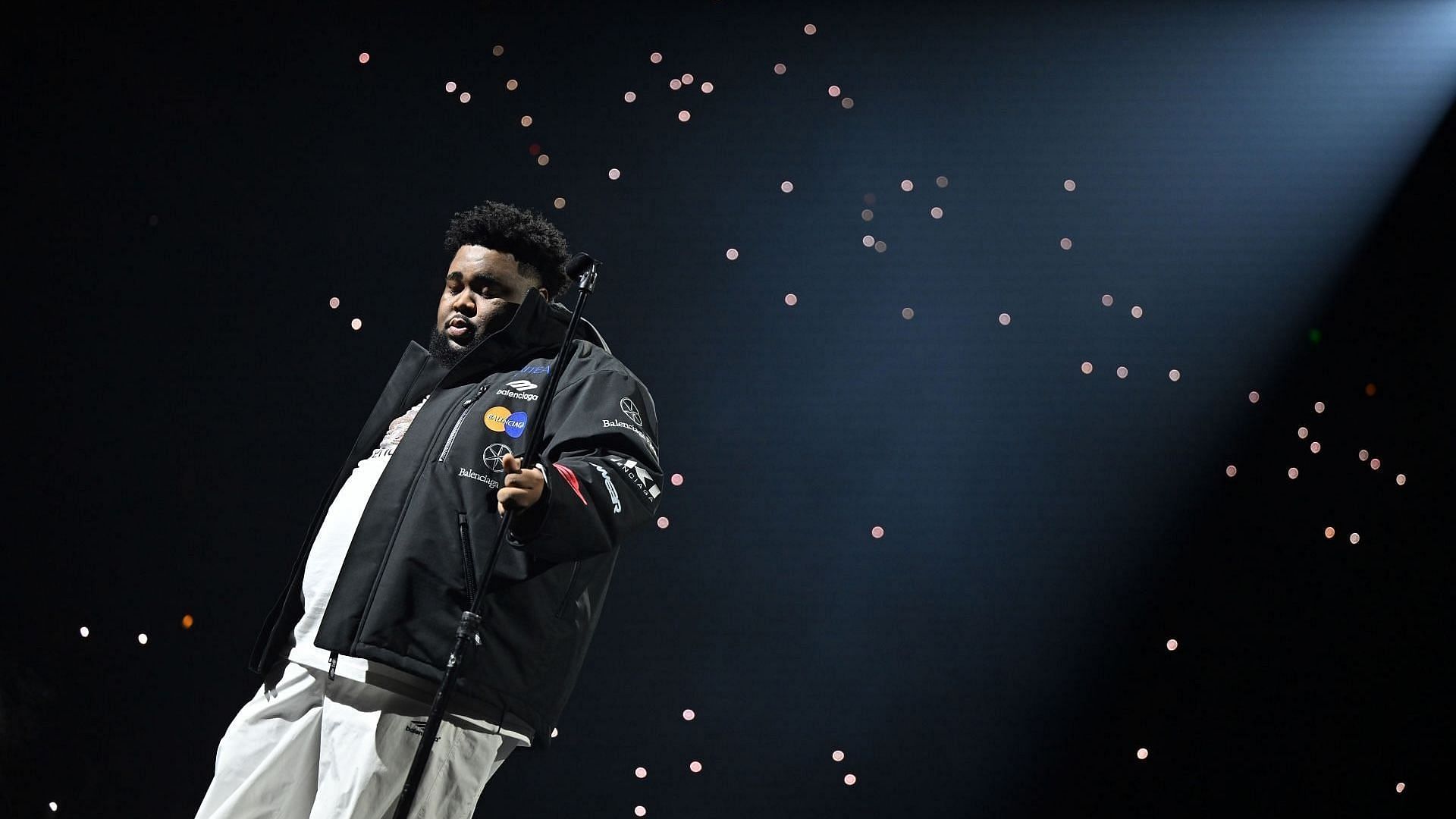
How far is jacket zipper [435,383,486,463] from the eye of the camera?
154 cm

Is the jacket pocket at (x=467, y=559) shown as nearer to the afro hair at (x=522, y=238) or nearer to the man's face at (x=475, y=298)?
the man's face at (x=475, y=298)

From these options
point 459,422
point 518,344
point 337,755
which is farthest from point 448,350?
point 337,755

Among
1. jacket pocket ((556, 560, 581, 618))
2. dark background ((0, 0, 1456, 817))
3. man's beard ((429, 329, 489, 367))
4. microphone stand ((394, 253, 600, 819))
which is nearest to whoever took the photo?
microphone stand ((394, 253, 600, 819))

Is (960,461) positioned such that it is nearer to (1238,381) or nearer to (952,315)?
(952,315)

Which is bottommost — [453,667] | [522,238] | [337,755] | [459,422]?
[337,755]

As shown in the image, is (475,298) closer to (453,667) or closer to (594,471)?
(594,471)

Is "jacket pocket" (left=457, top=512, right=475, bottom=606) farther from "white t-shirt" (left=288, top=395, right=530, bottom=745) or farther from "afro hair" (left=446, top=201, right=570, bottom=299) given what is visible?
"afro hair" (left=446, top=201, right=570, bottom=299)

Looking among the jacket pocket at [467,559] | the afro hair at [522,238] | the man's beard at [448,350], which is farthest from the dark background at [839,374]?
the jacket pocket at [467,559]

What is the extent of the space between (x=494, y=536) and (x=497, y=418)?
0.19 meters

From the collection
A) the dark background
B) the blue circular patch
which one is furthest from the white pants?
the dark background

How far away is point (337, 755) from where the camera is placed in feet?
4.66

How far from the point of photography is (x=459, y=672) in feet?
4.44

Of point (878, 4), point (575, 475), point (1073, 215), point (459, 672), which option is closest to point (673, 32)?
point (878, 4)

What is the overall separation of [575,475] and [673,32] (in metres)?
1.54
